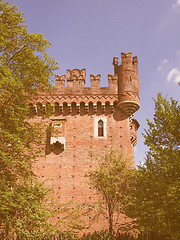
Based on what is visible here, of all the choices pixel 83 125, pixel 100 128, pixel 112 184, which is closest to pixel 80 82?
pixel 83 125

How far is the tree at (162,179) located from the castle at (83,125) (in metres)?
6.25

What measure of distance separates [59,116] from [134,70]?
8321 mm

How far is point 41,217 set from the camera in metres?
14.1

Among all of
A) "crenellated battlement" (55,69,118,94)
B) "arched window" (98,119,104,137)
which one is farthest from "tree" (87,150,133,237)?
"crenellated battlement" (55,69,118,94)

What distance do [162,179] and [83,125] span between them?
33.9ft

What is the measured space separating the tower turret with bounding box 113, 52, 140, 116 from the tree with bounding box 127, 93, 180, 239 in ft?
22.5

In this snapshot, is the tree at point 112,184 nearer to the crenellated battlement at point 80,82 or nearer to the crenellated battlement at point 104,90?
the crenellated battlement at point 104,90

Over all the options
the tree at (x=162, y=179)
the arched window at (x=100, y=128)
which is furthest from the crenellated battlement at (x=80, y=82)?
the tree at (x=162, y=179)

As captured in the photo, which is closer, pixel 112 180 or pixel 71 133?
pixel 112 180

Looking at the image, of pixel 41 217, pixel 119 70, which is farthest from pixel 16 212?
pixel 119 70

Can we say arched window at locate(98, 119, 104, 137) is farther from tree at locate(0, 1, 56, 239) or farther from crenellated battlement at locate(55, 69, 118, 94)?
tree at locate(0, 1, 56, 239)

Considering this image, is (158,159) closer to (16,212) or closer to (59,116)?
(16,212)

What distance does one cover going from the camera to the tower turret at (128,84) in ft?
71.4

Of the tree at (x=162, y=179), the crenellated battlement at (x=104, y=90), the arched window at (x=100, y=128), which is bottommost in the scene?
the tree at (x=162, y=179)
